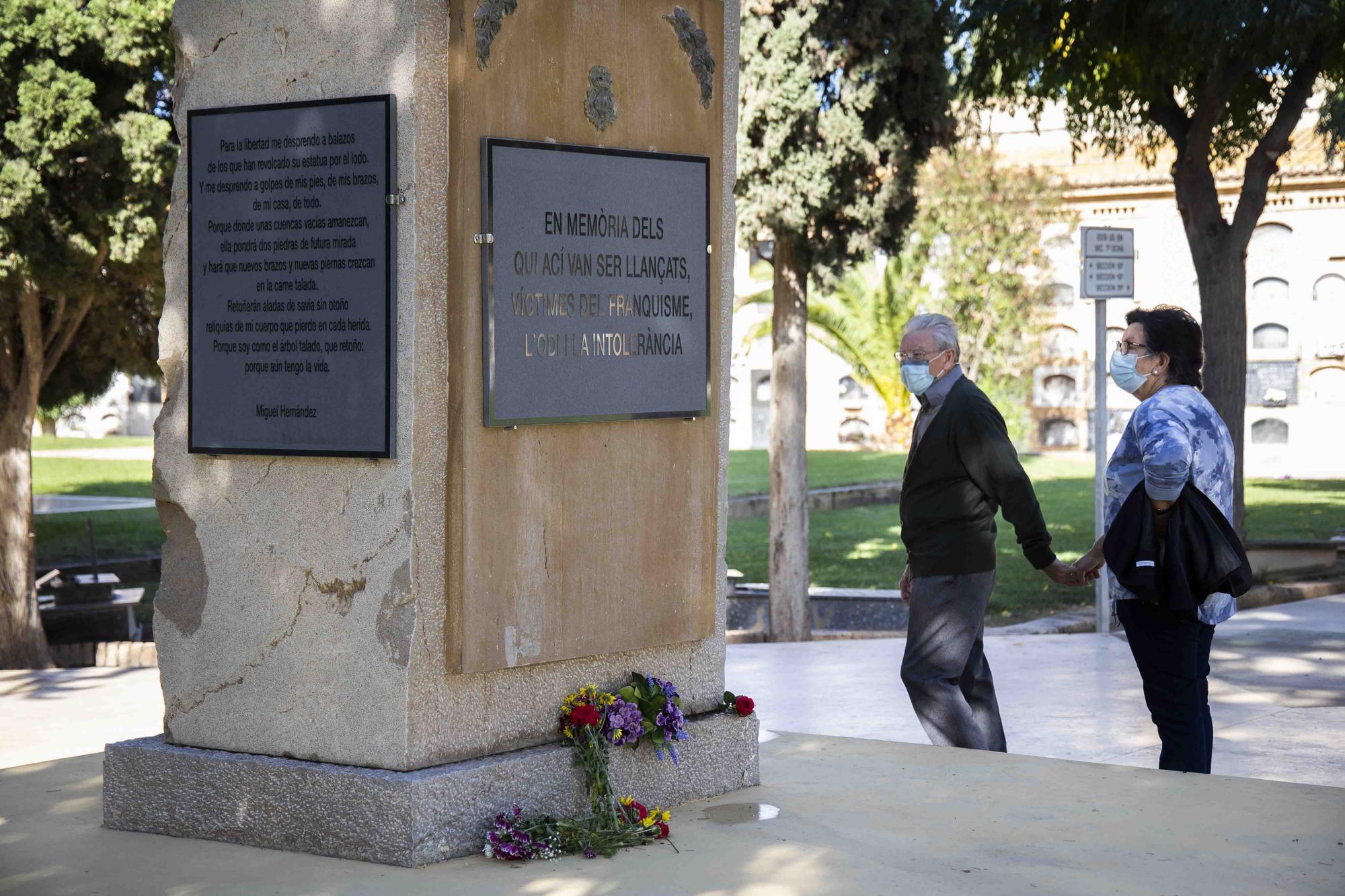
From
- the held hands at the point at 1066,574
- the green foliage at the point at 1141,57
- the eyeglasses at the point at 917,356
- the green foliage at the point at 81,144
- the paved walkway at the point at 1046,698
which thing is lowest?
the paved walkway at the point at 1046,698

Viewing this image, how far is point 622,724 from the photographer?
181 inches

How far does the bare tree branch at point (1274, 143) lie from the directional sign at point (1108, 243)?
7.20 ft

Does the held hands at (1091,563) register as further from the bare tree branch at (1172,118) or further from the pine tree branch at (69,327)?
the bare tree branch at (1172,118)

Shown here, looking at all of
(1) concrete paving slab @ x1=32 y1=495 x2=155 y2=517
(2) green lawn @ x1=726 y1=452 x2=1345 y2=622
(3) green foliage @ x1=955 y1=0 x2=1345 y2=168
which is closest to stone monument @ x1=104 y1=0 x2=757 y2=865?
(3) green foliage @ x1=955 y1=0 x2=1345 y2=168

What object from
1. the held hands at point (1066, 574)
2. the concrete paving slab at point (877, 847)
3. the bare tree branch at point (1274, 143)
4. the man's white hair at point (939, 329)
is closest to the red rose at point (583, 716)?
the concrete paving slab at point (877, 847)

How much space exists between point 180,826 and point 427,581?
3.37 feet

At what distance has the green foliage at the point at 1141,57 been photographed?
12297 mm

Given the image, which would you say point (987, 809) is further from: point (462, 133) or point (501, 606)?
point (462, 133)

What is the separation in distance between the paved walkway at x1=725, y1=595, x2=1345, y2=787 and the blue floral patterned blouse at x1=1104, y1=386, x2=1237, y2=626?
1543 millimetres

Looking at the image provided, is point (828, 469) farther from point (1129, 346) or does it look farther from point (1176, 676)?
point (1176, 676)

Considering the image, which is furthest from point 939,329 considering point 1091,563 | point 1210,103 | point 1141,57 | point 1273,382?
point 1273,382

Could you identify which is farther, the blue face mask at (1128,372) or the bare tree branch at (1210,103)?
the bare tree branch at (1210,103)

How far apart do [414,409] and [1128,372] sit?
262 cm

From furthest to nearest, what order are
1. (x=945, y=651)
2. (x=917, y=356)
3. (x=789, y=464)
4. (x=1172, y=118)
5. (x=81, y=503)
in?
(x=81, y=503), (x=1172, y=118), (x=789, y=464), (x=917, y=356), (x=945, y=651)
